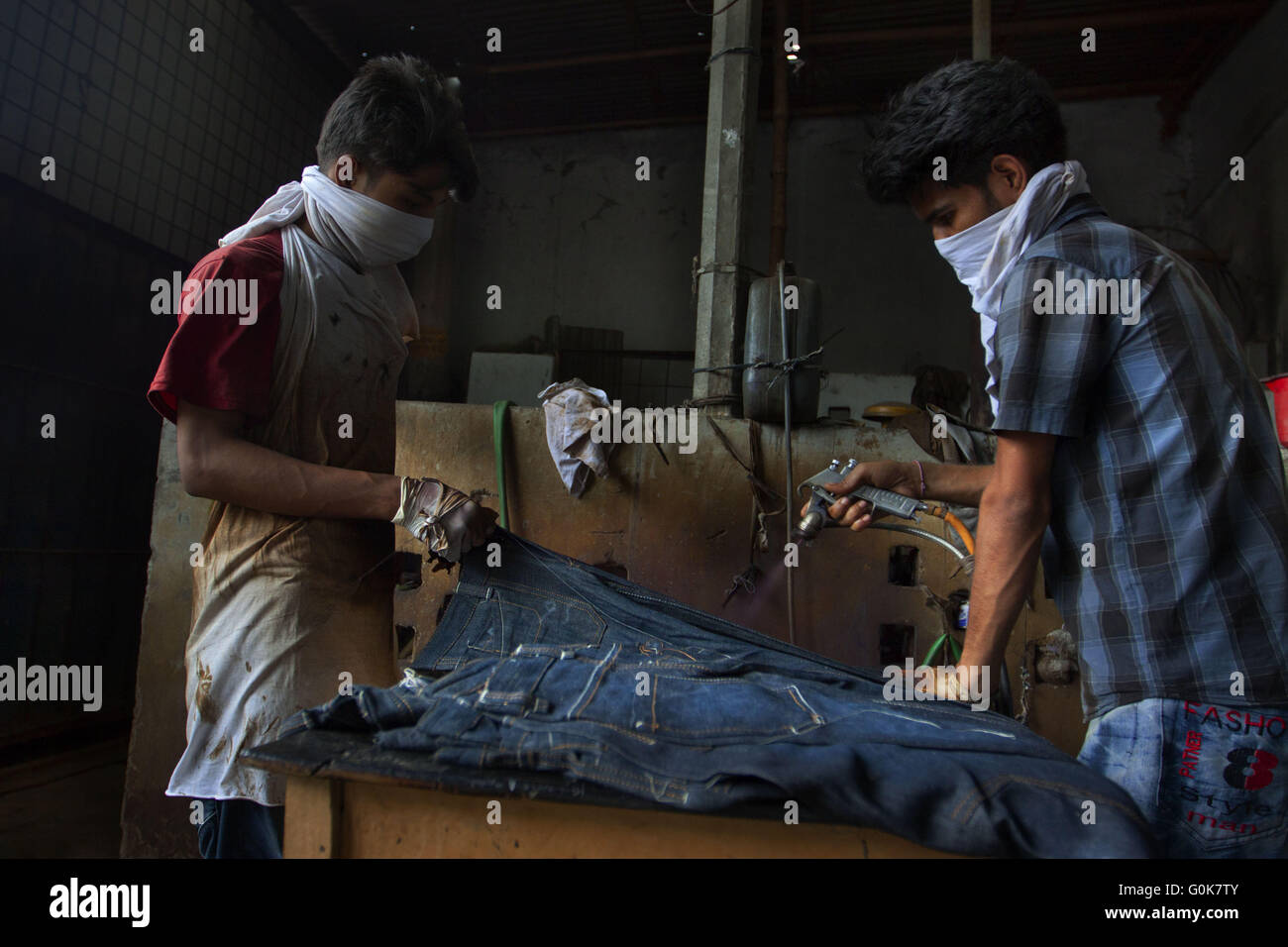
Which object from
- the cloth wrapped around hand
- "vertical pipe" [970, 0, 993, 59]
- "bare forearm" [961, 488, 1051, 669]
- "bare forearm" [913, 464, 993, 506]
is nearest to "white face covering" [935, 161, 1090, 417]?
"bare forearm" [961, 488, 1051, 669]

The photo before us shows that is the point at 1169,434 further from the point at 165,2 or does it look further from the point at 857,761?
the point at 165,2

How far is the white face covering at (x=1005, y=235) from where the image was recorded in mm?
1349

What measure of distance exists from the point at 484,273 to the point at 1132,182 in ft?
22.0

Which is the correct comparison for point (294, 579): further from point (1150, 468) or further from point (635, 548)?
point (1150, 468)

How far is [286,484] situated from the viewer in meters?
1.60

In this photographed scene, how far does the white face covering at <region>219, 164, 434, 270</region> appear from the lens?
1.78 m

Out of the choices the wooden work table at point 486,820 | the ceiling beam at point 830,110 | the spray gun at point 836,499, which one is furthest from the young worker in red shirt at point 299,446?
the ceiling beam at point 830,110

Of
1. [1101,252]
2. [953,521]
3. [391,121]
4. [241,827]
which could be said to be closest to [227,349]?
[391,121]

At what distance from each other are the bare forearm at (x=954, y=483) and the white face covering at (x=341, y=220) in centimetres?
133

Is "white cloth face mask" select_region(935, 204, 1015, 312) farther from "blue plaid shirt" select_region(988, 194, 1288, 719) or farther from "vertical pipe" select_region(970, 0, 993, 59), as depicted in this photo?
"vertical pipe" select_region(970, 0, 993, 59)

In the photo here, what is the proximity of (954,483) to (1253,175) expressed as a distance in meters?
6.78

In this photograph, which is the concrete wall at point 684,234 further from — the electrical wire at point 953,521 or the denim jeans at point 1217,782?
the denim jeans at point 1217,782
